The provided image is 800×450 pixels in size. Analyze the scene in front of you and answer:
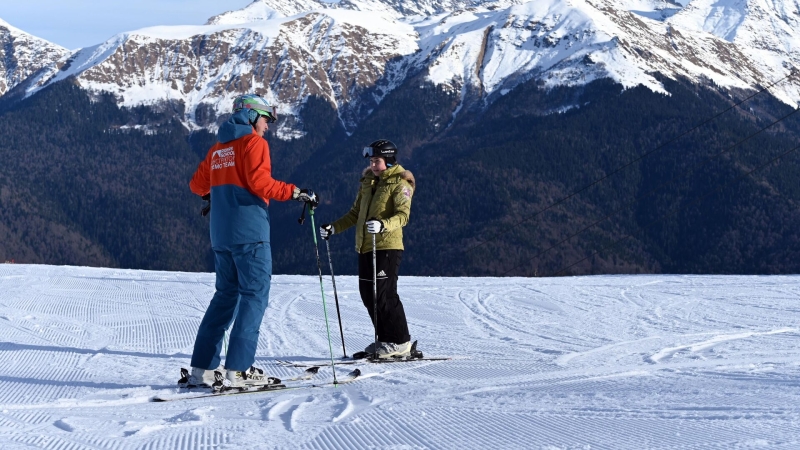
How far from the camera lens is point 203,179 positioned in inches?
216

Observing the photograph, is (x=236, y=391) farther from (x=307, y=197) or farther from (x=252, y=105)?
(x=252, y=105)

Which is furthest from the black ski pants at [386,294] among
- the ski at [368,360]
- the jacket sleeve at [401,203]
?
the jacket sleeve at [401,203]

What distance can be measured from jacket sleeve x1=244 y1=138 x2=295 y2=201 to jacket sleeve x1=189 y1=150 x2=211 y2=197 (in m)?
0.46

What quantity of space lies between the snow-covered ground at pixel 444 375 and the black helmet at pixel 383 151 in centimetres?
157

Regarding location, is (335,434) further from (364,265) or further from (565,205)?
(565,205)

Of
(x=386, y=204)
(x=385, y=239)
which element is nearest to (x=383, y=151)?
(x=386, y=204)

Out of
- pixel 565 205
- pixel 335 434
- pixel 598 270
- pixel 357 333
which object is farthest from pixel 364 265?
pixel 565 205

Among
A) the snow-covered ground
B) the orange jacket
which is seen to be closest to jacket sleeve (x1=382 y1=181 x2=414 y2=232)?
the snow-covered ground

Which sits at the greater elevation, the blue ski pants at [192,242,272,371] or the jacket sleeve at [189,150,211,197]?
the jacket sleeve at [189,150,211,197]

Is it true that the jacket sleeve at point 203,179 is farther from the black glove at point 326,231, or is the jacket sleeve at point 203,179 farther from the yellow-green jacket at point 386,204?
the yellow-green jacket at point 386,204

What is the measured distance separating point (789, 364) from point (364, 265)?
3.04 m

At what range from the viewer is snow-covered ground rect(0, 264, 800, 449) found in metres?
3.74

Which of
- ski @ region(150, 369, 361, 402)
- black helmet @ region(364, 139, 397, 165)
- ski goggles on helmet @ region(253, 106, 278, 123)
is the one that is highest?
ski goggles on helmet @ region(253, 106, 278, 123)

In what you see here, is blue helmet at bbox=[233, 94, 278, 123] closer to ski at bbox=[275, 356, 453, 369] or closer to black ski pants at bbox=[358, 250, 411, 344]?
black ski pants at bbox=[358, 250, 411, 344]
